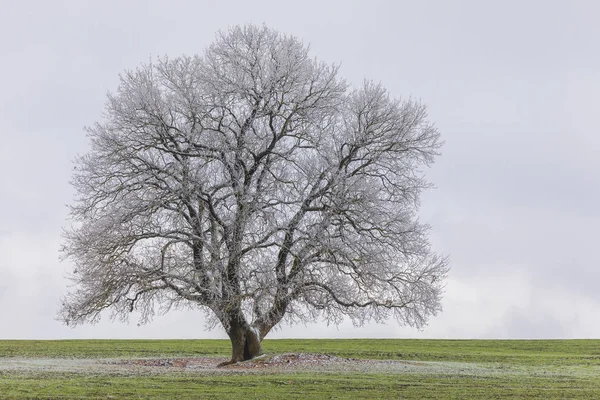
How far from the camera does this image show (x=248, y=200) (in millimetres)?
28578

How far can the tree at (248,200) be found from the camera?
28359 mm

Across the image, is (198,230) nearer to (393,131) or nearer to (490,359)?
(393,131)

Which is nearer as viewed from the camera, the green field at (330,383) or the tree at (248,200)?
the green field at (330,383)

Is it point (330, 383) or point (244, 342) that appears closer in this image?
point (330, 383)

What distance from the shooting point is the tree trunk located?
30.0m

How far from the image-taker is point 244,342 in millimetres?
30141

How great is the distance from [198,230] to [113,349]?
1491cm

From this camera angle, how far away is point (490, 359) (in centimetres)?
3534

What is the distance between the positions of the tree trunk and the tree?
42 mm

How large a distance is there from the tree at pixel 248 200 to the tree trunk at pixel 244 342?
0.04m

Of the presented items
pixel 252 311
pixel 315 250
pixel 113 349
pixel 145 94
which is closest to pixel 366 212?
pixel 315 250

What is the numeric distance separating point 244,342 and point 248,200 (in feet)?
19.5

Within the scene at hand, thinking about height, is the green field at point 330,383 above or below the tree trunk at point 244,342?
below

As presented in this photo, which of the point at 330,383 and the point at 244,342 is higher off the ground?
the point at 244,342
